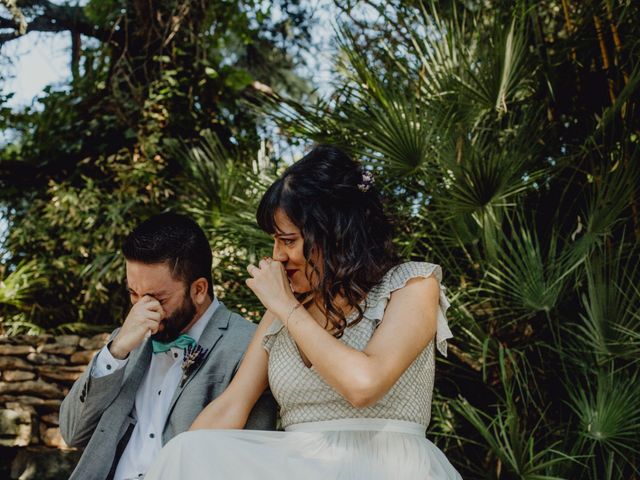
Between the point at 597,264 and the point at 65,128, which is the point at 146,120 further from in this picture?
the point at 597,264

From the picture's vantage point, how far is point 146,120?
22.9 ft

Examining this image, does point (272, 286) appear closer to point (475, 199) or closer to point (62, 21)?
point (475, 199)

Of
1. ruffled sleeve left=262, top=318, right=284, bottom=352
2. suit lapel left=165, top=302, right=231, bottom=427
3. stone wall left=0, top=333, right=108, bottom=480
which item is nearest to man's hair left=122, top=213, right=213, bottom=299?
suit lapel left=165, top=302, right=231, bottom=427

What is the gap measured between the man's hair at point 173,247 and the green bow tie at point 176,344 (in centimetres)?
23

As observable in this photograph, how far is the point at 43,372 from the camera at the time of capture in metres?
5.99

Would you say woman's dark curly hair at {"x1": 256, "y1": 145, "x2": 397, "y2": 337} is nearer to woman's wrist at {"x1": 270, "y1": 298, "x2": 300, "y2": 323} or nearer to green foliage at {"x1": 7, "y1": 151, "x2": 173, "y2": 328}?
woman's wrist at {"x1": 270, "y1": 298, "x2": 300, "y2": 323}

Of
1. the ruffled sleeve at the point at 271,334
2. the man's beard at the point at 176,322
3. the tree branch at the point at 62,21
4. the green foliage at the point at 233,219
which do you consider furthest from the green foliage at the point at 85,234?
the ruffled sleeve at the point at 271,334

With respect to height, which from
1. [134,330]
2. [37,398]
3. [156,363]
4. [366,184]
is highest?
[366,184]

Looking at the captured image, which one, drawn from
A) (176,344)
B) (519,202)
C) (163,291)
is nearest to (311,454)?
(176,344)

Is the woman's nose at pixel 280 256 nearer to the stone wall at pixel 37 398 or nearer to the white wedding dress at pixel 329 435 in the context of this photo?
the white wedding dress at pixel 329 435

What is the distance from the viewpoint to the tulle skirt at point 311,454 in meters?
1.98

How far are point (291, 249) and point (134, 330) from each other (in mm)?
670

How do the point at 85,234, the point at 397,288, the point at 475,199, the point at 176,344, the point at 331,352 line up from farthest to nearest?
1. the point at 85,234
2. the point at 475,199
3. the point at 176,344
4. the point at 397,288
5. the point at 331,352

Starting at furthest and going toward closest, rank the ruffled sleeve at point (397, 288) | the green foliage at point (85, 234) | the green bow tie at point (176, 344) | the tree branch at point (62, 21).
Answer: the tree branch at point (62, 21) < the green foliage at point (85, 234) < the green bow tie at point (176, 344) < the ruffled sleeve at point (397, 288)
